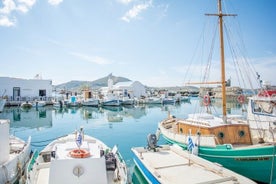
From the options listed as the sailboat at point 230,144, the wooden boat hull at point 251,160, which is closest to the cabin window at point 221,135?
the sailboat at point 230,144

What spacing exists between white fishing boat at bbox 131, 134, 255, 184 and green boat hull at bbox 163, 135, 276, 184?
1.73 metres

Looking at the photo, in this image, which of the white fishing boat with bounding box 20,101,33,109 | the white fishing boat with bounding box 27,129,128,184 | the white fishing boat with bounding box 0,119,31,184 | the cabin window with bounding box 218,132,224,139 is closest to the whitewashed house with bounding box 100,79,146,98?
the white fishing boat with bounding box 20,101,33,109

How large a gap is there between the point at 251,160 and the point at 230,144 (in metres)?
1.32

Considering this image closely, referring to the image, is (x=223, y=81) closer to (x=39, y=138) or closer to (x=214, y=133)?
(x=214, y=133)

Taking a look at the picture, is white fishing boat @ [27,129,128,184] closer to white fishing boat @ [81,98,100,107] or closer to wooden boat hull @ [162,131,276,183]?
wooden boat hull @ [162,131,276,183]

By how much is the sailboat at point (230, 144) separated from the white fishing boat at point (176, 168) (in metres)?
1.47

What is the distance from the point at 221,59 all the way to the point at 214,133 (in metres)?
5.38

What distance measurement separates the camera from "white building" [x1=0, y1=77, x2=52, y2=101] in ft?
166

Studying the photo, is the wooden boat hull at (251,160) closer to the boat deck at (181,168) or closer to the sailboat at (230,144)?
the sailboat at (230,144)

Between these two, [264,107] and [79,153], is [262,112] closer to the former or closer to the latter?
[264,107]

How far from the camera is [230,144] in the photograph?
1054 cm

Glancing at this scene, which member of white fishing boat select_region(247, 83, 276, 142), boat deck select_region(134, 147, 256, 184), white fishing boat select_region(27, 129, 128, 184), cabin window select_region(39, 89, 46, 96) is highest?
cabin window select_region(39, 89, 46, 96)

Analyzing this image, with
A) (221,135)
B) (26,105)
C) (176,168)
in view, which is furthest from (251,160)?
(26,105)

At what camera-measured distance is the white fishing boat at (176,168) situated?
756cm
